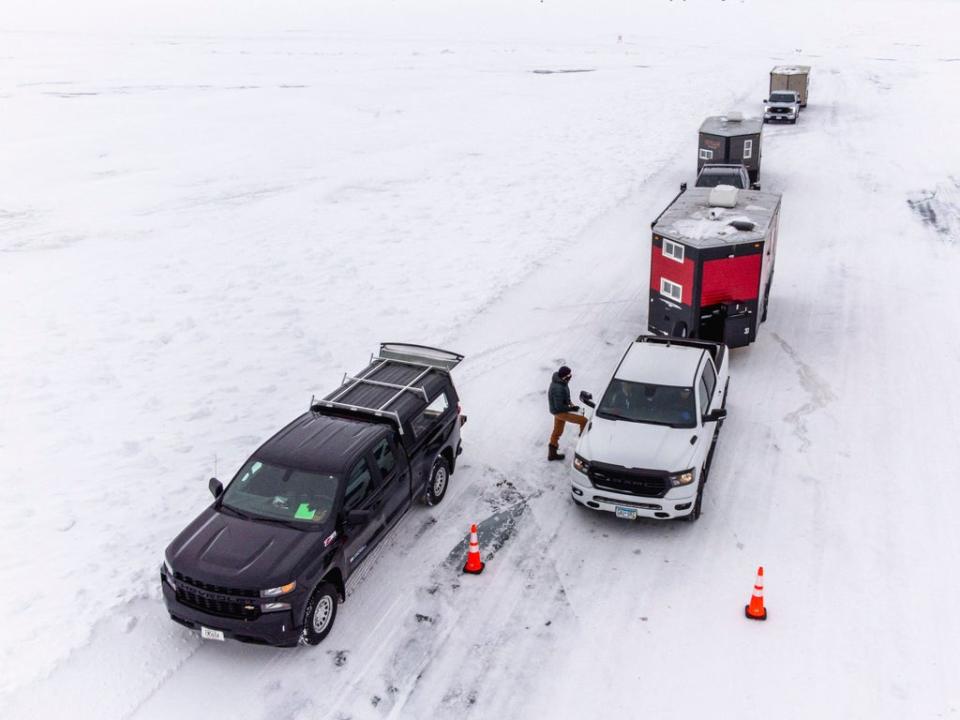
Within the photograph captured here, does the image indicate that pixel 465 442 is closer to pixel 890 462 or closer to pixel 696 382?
pixel 696 382

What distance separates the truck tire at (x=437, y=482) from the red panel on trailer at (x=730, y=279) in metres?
6.26

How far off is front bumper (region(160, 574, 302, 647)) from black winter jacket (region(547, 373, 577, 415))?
213 inches

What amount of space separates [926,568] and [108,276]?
18234 mm

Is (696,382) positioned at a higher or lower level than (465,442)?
higher

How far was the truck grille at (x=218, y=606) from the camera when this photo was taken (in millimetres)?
8820

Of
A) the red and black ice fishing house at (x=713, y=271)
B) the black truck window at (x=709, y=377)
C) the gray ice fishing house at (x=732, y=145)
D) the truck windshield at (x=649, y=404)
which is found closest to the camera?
the truck windshield at (x=649, y=404)

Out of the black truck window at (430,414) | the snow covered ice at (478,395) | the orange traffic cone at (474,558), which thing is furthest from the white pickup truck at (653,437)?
the black truck window at (430,414)

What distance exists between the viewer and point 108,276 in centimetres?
2069

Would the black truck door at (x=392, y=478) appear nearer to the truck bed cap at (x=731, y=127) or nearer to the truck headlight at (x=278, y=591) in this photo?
the truck headlight at (x=278, y=591)

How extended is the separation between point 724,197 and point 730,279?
220cm

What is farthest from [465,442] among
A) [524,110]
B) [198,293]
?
[524,110]

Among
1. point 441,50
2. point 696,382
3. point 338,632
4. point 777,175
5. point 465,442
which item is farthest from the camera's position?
point 441,50

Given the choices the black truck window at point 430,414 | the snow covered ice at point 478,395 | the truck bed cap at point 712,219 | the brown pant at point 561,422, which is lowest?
the snow covered ice at point 478,395

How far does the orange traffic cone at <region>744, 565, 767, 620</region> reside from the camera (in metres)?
9.72
